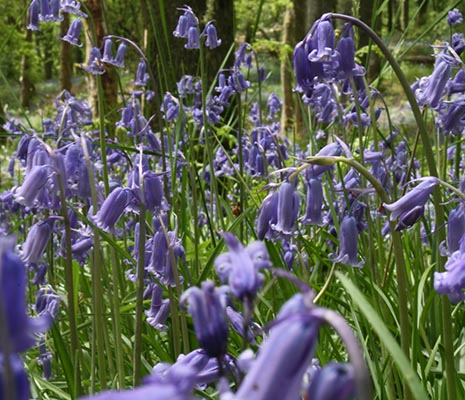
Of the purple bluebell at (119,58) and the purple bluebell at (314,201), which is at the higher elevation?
the purple bluebell at (119,58)

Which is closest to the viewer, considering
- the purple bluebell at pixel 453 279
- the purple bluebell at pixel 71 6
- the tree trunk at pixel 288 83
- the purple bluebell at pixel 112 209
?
the purple bluebell at pixel 453 279

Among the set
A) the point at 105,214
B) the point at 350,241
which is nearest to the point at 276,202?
the point at 350,241

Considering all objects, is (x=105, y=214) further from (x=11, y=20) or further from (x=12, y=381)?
(x=11, y=20)

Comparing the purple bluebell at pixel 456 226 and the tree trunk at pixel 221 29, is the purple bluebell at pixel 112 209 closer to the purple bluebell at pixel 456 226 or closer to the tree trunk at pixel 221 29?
the purple bluebell at pixel 456 226

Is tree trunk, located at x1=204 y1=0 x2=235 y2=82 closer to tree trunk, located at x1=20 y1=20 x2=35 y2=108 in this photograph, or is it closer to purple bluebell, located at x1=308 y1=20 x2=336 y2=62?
purple bluebell, located at x1=308 y1=20 x2=336 y2=62

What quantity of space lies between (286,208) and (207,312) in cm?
122

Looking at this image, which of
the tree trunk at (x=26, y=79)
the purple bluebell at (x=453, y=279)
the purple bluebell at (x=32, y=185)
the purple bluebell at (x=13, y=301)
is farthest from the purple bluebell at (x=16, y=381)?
the tree trunk at (x=26, y=79)

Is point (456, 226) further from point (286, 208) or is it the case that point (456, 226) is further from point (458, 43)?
point (458, 43)

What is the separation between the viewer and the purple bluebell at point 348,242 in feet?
7.54

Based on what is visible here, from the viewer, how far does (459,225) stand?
6.45 feet

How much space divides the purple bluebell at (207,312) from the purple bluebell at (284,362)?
0.64ft

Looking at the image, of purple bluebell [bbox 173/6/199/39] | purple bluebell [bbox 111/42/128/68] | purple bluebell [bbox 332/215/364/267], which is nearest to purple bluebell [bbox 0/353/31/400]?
purple bluebell [bbox 332/215/364/267]

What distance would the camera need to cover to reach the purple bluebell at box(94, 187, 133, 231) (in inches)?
86.8

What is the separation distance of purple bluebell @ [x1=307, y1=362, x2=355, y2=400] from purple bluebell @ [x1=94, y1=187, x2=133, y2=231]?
1555 mm
